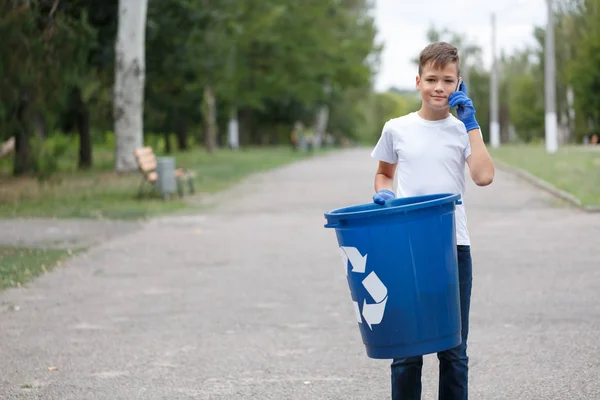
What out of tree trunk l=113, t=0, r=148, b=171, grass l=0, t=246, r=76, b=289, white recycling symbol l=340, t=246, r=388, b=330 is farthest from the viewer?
tree trunk l=113, t=0, r=148, b=171

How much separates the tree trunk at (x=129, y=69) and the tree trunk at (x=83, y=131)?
5.46 meters

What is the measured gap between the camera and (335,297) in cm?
902

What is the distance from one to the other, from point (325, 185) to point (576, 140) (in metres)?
64.7

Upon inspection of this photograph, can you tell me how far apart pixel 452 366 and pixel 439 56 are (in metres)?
1.19

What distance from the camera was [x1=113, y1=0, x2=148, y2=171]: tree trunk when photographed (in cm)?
2612

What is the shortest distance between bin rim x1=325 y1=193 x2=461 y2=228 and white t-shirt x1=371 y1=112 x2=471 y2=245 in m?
0.20

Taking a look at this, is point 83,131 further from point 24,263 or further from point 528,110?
point 528,110

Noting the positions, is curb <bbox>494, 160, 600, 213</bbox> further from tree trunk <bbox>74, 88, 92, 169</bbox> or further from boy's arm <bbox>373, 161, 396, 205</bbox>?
boy's arm <bbox>373, 161, 396, 205</bbox>

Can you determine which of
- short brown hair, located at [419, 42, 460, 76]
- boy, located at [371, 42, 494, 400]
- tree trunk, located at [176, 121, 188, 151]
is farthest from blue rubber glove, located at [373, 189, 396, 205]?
tree trunk, located at [176, 121, 188, 151]

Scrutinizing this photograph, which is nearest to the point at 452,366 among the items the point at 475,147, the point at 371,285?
the point at 371,285

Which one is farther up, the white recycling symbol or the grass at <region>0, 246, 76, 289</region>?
the white recycling symbol

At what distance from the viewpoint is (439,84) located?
448 centimetres

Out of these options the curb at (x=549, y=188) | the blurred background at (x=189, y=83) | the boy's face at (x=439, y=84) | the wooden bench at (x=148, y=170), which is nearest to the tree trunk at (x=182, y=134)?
the blurred background at (x=189, y=83)

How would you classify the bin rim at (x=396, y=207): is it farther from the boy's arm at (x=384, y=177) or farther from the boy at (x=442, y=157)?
the boy's arm at (x=384, y=177)
